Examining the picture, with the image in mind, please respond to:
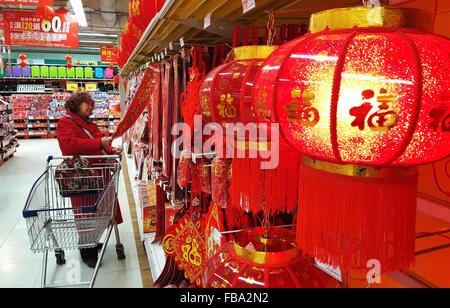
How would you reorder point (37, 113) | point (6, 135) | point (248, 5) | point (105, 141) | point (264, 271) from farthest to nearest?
point (37, 113) < point (6, 135) < point (105, 141) < point (248, 5) < point (264, 271)

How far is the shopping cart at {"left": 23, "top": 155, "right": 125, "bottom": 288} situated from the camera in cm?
264

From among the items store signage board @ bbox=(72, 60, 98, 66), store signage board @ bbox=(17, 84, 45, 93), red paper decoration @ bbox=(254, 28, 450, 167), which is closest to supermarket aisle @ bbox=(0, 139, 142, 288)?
red paper decoration @ bbox=(254, 28, 450, 167)

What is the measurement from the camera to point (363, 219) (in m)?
0.63

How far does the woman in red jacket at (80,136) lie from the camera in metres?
3.18

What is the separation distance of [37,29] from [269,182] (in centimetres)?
813

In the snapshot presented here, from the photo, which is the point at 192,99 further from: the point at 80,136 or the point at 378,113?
the point at 80,136

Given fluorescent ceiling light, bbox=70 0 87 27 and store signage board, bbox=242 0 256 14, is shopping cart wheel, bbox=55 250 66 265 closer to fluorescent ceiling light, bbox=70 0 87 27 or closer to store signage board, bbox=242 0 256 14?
store signage board, bbox=242 0 256 14

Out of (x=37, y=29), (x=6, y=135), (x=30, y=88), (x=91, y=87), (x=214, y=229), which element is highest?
(x=37, y=29)

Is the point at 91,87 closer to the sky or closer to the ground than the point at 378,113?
closer to the sky

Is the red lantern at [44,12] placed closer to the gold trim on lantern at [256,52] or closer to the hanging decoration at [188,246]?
the hanging decoration at [188,246]

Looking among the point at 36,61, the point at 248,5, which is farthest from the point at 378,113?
the point at 36,61

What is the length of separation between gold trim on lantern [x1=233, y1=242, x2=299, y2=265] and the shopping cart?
189cm
